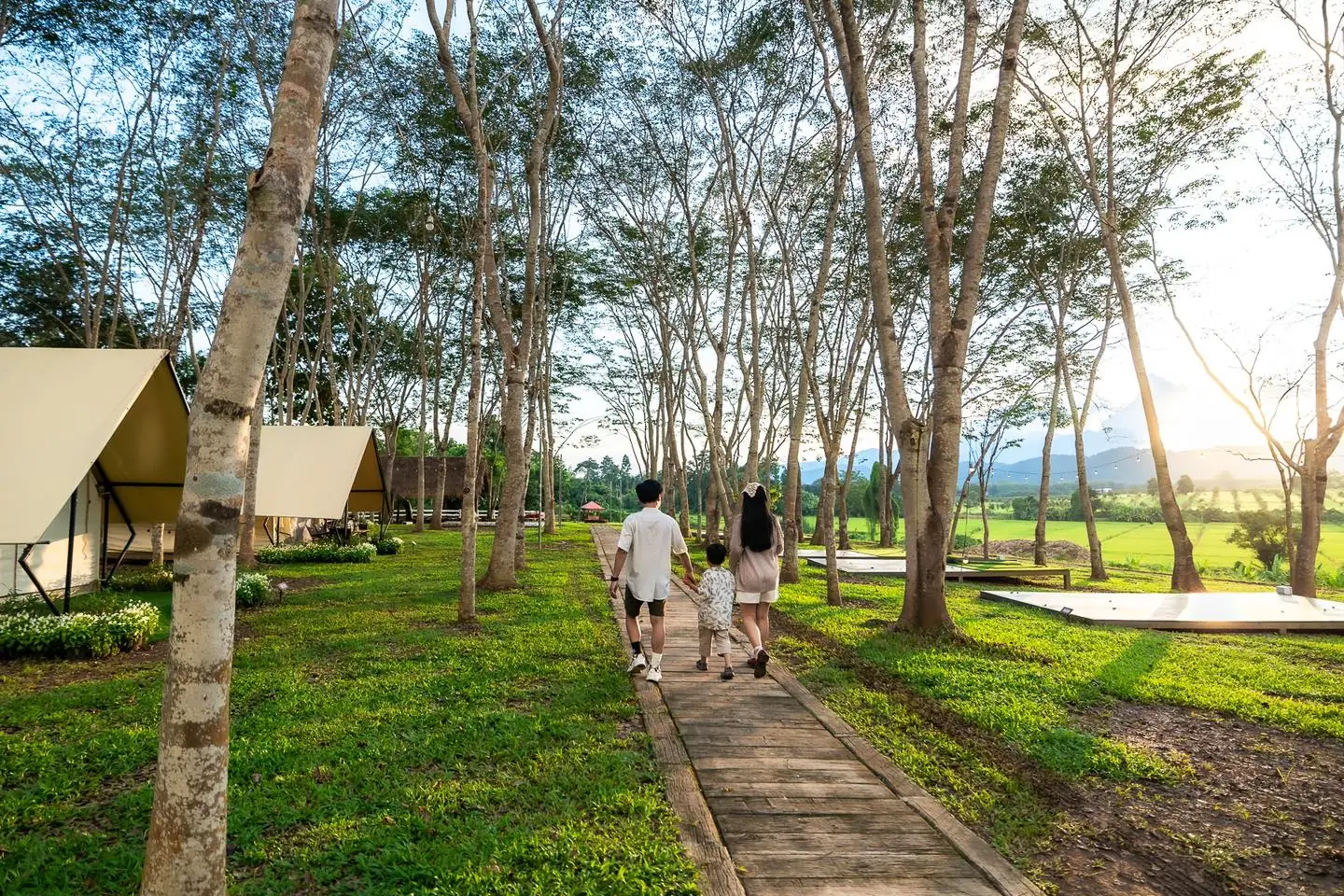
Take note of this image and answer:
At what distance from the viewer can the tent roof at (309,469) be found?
16.4 m

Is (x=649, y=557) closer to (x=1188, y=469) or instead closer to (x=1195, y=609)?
(x=1195, y=609)

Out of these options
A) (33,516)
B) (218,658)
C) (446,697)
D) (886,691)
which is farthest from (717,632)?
(33,516)

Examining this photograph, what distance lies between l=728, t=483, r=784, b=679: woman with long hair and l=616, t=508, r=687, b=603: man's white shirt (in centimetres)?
74

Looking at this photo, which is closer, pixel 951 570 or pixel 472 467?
pixel 472 467

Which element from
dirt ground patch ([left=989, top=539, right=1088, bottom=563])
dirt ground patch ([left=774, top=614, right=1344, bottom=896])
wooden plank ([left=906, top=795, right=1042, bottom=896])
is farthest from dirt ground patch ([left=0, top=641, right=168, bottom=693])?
dirt ground patch ([left=989, top=539, right=1088, bottom=563])

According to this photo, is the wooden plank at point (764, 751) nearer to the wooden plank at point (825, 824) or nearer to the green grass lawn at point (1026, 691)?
the green grass lawn at point (1026, 691)

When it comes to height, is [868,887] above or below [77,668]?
above

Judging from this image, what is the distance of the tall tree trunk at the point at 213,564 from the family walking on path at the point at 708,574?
3.43m

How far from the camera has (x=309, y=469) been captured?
56.3 ft

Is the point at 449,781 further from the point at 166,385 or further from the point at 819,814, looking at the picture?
the point at 166,385

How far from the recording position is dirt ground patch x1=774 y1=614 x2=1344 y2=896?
10.1ft

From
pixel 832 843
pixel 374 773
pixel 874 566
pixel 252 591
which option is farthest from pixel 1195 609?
pixel 252 591

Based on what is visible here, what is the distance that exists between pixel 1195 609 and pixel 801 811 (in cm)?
993

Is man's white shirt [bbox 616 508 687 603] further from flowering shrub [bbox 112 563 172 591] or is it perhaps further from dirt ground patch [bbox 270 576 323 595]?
flowering shrub [bbox 112 563 172 591]
